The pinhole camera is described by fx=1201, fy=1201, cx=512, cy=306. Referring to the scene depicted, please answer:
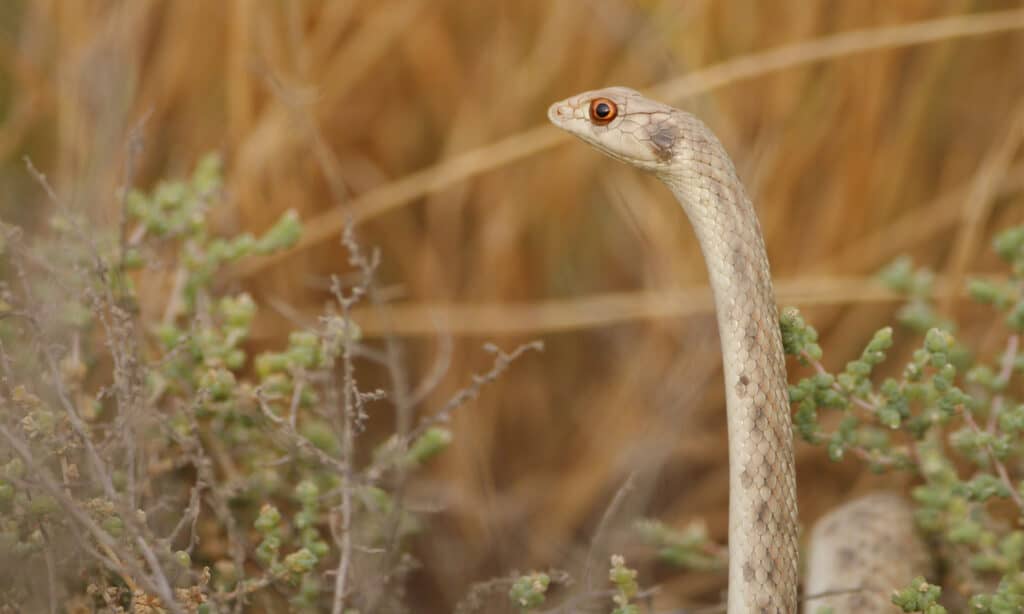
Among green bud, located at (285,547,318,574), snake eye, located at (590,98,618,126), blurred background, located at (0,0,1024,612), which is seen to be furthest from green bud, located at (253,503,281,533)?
blurred background, located at (0,0,1024,612)

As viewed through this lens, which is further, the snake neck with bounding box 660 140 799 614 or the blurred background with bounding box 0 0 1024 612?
the blurred background with bounding box 0 0 1024 612

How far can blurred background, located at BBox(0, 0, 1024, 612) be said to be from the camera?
3086 millimetres

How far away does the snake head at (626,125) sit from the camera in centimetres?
176

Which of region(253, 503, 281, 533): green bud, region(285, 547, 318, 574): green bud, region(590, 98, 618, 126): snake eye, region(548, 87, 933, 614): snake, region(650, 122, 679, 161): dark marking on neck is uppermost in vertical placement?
region(590, 98, 618, 126): snake eye

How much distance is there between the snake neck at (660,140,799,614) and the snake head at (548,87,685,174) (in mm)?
174

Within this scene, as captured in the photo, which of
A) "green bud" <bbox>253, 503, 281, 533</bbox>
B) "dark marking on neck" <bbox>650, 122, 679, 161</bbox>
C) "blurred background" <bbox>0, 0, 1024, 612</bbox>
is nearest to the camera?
"green bud" <bbox>253, 503, 281, 533</bbox>

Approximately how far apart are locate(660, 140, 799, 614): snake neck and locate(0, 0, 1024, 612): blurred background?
1.28 meters

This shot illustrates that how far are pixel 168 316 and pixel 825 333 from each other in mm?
1916

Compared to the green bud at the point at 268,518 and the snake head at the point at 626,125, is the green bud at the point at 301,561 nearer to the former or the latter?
the green bud at the point at 268,518

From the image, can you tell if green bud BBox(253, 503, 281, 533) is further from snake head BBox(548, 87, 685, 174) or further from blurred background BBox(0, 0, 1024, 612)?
blurred background BBox(0, 0, 1024, 612)

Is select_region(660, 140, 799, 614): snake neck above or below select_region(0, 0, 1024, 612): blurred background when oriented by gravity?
below

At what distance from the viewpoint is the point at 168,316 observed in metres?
2.11

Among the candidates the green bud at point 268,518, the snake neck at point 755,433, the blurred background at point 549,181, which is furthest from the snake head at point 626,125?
the blurred background at point 549,181

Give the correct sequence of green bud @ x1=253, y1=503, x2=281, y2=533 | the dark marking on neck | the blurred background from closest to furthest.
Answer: green bud @ x1=253, y1=503, x2=281, y2=533 → the dark marking on neck → the blurred background
